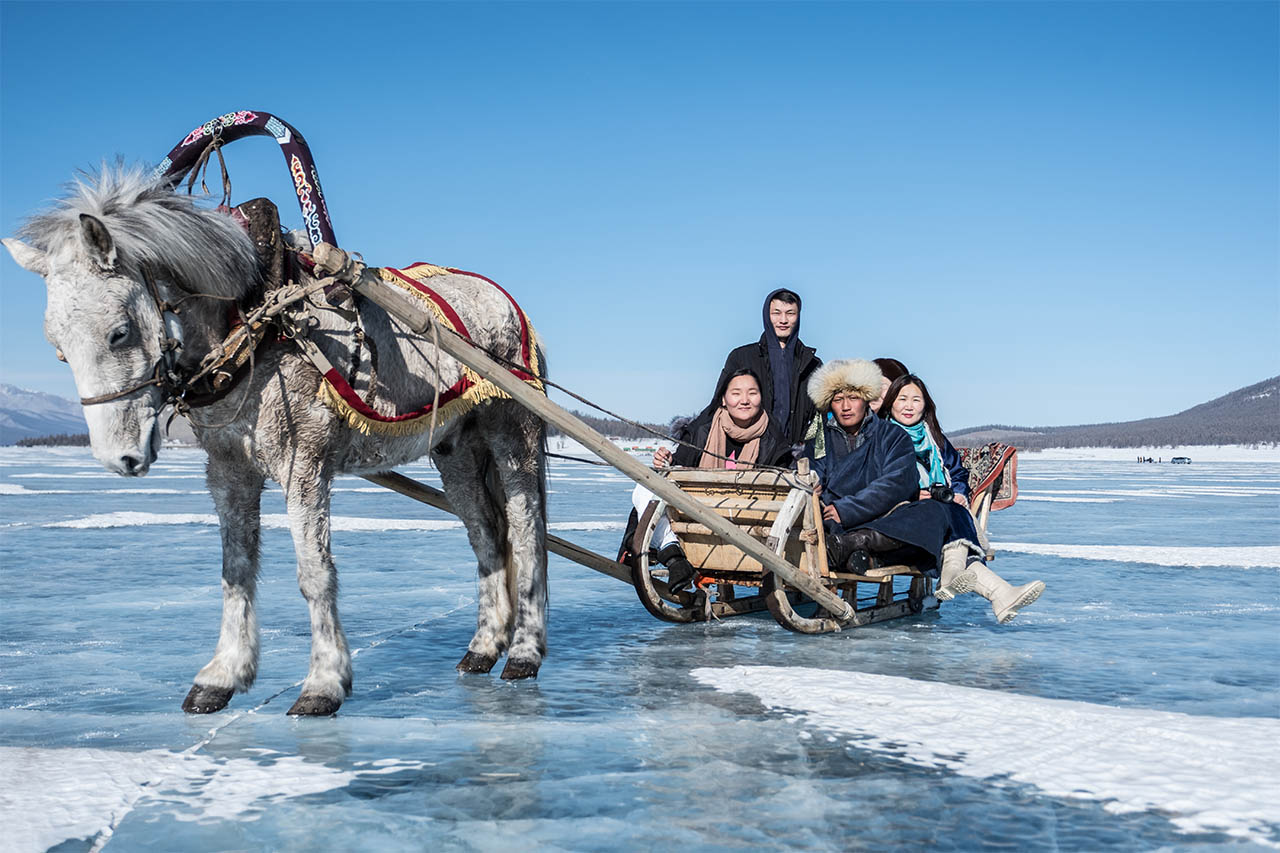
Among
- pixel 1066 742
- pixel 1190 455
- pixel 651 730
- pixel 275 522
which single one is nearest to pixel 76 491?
pixel 275 522

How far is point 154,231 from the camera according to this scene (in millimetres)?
4336

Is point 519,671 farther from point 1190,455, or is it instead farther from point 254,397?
point 1190,455

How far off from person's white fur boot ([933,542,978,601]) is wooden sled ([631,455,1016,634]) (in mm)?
211

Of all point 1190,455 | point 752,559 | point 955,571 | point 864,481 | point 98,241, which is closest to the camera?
point 98,241

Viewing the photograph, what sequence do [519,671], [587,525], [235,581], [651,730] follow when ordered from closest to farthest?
[651,730]
[235,581]
[519,671]
[587,525]

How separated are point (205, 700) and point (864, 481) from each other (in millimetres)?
4499

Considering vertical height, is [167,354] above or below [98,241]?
below

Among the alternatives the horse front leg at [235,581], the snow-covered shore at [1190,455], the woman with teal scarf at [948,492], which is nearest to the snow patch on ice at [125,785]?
the horse front leg at [235,581]

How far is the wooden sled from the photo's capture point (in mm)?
6824

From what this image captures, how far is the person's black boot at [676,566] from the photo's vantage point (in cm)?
739

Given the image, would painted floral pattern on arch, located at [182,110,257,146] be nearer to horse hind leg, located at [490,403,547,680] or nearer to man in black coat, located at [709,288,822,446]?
horse hind leg, located at [490,403,547,680]

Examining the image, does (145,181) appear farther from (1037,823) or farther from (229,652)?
(1037,823)

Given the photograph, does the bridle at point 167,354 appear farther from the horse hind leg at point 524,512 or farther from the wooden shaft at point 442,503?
the horse hind leg at point 524,512

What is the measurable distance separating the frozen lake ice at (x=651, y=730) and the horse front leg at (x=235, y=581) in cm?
23
